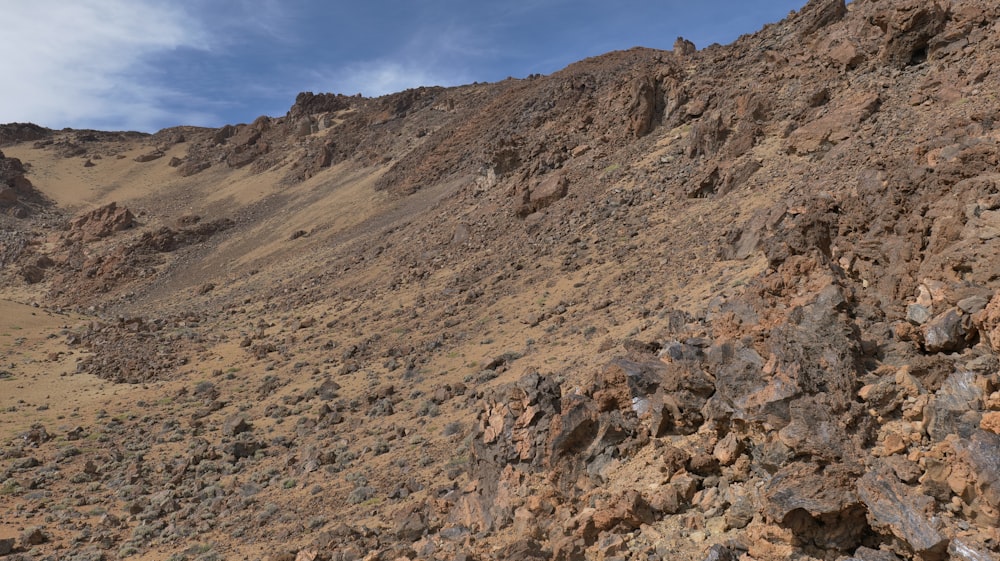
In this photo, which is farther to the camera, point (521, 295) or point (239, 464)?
point (521, 295)

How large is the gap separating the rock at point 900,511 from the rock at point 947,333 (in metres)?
1.54

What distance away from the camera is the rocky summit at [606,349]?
5.89m

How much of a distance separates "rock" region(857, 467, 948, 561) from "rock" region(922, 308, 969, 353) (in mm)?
1544

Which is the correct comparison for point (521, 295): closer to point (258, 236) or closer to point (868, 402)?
point (868, 402)

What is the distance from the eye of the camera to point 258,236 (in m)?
44.1

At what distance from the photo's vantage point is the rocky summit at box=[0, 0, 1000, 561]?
19.3ft

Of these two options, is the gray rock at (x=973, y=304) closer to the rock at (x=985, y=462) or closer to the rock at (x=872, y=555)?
the rock at (x=985, y=462)

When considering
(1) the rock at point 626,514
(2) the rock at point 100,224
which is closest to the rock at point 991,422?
(1) the rock at point 626,514

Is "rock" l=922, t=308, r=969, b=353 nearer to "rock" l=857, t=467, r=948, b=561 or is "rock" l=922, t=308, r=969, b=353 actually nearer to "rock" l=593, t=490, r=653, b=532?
"rock" l=857, t=467, r=948, b=561

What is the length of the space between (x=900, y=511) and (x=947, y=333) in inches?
74.5

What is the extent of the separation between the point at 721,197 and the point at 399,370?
406 inches

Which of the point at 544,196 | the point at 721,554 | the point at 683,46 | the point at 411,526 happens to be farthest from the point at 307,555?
the point at 683,46

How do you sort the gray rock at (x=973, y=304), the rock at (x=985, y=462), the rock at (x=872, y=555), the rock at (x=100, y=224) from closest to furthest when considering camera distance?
the rock at (x=985, y=462) → the rock at (x=872, y=555) → the gray rock at (x=973, y=304) → the rock at (x=100, y=224)

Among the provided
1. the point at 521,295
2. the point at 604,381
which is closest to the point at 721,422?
the point at 604,381
